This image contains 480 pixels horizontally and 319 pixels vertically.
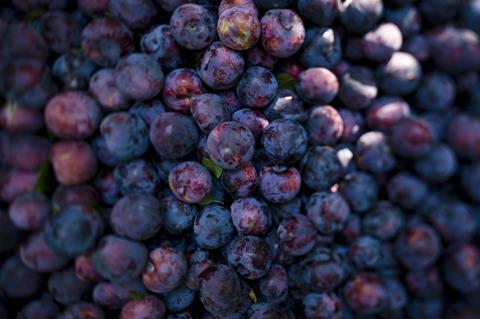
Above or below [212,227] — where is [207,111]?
above

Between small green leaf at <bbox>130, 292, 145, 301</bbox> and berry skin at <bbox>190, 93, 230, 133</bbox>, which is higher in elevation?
berry skin at <bbox>190, 93, 230, 133</bbox>

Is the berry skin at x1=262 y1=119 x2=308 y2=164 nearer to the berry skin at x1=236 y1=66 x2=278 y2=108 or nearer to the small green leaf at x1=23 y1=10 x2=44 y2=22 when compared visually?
the berry skin at x1=236 y1=66 x2=278 y2=108

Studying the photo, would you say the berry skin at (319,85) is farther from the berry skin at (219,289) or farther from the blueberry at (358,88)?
the berry skin at (219,289)

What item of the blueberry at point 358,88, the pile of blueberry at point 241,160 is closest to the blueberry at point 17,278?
the pile of blueberry at point 241,160

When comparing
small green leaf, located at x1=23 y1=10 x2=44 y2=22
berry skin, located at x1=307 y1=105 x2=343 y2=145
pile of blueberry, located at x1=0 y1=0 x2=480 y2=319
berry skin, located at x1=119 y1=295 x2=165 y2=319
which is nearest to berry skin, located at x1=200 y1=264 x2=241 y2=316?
pile of blueberry, located at x1=0 y1=0 x2=480 y2=319

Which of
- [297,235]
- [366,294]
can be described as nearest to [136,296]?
[297,235]

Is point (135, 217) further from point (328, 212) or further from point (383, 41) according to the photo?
point (383, 41)
